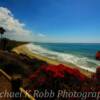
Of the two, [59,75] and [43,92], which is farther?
[59,75]

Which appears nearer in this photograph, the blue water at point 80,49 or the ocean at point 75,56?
the ocean at point 75,56

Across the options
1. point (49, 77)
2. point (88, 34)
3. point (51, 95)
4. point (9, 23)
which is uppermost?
point (9, 23)

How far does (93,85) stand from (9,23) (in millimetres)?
18538

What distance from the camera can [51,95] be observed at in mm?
5605

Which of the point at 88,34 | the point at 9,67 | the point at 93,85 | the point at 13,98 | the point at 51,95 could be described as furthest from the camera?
the point at 88,34

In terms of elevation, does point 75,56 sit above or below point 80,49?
below

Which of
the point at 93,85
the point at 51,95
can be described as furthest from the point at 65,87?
the point at 93,85

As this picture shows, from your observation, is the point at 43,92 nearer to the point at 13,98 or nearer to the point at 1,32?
the point at 13,98

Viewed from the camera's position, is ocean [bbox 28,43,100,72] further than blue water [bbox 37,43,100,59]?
No

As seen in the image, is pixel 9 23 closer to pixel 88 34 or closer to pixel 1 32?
pixel 1 32

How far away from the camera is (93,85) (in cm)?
614

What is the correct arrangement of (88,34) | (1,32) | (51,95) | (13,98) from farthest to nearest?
(1,32) < (88,34) < (51,95) < (13,98)

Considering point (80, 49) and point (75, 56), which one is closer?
point (75, 56)

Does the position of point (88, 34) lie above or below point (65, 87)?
above
